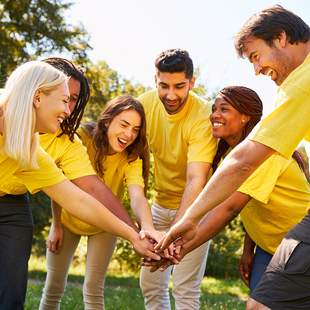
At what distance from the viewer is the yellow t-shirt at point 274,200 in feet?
12.6

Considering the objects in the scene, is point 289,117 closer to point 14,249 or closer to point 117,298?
point 14,249

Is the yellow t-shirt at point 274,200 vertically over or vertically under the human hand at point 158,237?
over

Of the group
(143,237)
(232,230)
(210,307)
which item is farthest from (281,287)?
(232,230)

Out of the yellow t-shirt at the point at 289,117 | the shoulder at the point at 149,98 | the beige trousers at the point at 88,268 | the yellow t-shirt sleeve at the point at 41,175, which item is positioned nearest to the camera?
the yellow t-shirt at the point at 289,117

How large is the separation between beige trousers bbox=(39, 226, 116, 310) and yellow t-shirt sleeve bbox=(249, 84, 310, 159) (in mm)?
2314

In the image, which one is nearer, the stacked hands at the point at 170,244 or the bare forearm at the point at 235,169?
the bare forearm at the point at 235,169

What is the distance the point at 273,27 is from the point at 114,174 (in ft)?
6.98

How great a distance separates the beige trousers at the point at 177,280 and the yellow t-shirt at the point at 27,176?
→ 4.72ft

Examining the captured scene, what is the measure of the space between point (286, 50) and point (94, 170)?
6.82 ft

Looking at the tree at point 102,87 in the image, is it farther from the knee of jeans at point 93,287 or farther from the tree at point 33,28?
the knee of jeans at point 93,287

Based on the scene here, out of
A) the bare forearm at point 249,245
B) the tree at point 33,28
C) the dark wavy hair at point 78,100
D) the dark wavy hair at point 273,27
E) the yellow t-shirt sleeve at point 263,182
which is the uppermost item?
the tree at point 33,28

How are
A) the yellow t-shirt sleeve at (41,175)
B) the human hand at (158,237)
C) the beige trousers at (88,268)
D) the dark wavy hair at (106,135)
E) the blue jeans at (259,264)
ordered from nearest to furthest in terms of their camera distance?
the yellow t-shirt sleeve at (41,175) < the blue jeans at (259,264) < the human hand at (158,237) < the dark wavy hair at (106,135) < the beige trousers at (88,268)

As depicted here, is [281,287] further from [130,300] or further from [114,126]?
[130,300]

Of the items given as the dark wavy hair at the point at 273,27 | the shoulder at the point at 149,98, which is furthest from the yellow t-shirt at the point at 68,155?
the dark wavy hair at the point at 273,27
